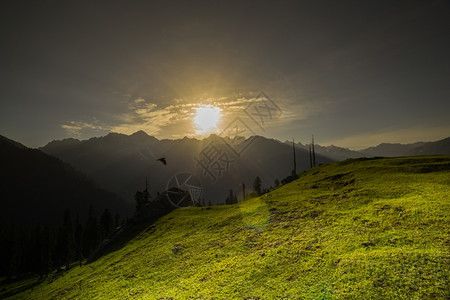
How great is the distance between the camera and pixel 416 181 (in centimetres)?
2948

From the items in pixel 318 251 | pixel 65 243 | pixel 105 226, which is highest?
pixel 318 251

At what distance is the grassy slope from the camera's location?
13.6 m

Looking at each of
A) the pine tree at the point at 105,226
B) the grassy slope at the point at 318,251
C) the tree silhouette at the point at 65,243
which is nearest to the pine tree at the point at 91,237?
the pine tree at the point at 105,226

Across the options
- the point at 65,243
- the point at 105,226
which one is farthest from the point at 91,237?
the point at 65,243

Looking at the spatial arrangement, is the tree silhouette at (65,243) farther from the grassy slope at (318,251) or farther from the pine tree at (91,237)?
the grassy slope at (318,251)

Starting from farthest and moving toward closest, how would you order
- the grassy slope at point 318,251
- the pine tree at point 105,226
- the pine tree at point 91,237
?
1. the pine tree at point 105,226
2. the pine tree at point 91,237
3. the grassy slope at point 318,251

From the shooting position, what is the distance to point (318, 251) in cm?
1870

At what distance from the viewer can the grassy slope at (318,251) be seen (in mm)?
13602

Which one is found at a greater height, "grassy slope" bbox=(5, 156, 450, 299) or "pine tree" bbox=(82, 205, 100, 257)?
"grassy slope" bbox=(5, 156, 450, 299)

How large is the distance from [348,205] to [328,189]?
11.9m

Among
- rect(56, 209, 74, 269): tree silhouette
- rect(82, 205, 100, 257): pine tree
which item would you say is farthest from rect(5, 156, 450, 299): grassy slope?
rect(82, 205, 100, 257): pine tree

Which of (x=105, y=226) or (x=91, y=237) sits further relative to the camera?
(x=91, y=237)

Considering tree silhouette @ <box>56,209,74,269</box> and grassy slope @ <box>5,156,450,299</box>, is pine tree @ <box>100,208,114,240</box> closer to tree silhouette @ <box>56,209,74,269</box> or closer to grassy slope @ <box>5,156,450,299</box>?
tree silhouette @ <box>56,209,74,269</box>

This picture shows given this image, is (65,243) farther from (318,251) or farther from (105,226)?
(318,251)
